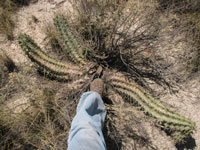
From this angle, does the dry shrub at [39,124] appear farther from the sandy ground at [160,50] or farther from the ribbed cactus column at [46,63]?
the sandy ground at [160,50]

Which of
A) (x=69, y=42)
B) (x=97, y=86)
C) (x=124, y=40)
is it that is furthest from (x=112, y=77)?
(x=69, y=42)

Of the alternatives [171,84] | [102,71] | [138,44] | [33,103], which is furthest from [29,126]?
[171,84]

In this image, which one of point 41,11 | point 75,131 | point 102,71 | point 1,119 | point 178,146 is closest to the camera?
point 75,131

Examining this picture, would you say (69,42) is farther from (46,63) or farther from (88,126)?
(88,126)

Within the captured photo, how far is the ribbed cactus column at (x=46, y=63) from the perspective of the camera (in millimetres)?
2213

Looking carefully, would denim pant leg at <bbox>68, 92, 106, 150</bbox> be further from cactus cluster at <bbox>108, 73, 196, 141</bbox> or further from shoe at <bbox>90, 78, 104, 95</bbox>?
cactus cluster at <bbox>108, 73, 196, 141</bbox>

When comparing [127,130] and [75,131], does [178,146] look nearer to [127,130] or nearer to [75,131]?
[127,130]

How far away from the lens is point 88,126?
1514 mm

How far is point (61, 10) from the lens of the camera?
9.66 feet

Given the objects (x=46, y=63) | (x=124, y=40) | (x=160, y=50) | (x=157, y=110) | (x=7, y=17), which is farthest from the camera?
(x=7, y=17)

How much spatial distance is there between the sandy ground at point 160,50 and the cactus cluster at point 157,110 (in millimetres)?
270

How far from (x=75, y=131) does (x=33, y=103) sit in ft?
3.27

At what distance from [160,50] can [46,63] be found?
179 centimetres

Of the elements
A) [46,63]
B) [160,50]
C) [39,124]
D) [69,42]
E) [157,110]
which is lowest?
[157,110]
